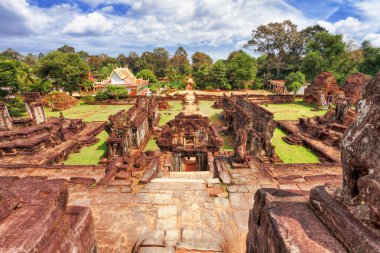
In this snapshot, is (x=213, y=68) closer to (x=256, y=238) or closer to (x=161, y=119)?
(x=161, y=119)

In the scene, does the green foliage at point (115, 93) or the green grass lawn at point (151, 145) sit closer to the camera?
the green grass lawn at point (151, 145)

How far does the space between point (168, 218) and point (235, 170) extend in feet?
11.1

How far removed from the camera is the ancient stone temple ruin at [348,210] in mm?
2055

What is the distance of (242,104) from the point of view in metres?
19.4

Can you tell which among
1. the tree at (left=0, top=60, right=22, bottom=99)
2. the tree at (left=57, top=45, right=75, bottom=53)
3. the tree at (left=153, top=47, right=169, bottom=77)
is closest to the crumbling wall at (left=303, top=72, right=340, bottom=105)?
the tree at (left=0, top=60, right=22, bottom=99)

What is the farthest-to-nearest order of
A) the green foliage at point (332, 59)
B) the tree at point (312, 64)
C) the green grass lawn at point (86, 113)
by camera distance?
the tree at point (312, 64) → the green foliage at point (332, 59) → the green grass lawn at point (86, 113)

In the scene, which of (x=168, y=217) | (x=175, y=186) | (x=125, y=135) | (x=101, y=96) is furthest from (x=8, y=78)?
(x=168, y=217)

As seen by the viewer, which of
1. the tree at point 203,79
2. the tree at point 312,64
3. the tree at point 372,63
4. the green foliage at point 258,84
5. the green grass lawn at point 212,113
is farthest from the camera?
the green foliage at point 258,84

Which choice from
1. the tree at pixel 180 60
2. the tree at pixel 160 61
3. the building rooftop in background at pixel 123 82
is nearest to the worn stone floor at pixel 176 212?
the building rooftop in background at pixel 123 82

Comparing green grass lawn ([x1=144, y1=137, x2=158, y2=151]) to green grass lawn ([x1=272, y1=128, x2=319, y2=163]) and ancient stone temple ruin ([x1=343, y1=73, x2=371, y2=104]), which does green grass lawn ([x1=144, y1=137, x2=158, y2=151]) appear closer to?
green grass lawn ([x1=272, y1=128, x2=319, y2=163])

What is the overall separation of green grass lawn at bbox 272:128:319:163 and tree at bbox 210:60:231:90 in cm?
2891

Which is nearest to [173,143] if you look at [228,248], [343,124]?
[228,248]

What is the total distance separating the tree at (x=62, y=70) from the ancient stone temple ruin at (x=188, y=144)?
84.0ft

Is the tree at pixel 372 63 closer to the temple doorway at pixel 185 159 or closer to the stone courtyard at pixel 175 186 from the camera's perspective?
the stone courtyard at pixel 175 186
